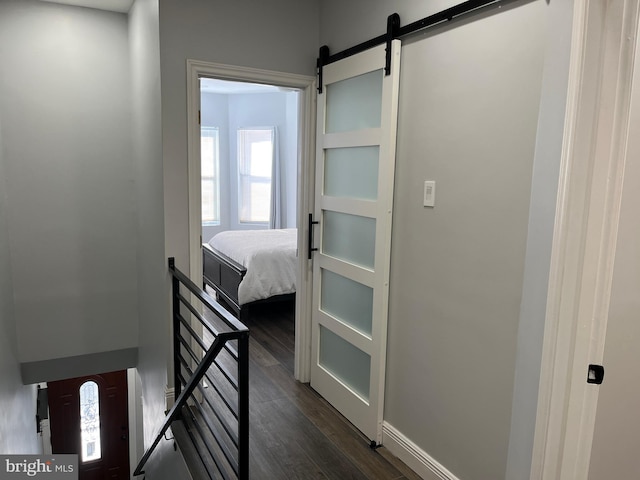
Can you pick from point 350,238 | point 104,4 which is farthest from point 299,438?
point 104,4

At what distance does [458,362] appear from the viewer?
2125 mm

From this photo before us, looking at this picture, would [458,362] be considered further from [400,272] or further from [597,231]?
[597,231]

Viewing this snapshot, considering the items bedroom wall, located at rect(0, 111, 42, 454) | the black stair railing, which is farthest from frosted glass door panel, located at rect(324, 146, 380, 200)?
bedroom wall, located at rect(0, 111, 42, 454)

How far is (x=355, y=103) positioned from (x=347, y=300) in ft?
3.91

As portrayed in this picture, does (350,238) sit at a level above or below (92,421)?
above

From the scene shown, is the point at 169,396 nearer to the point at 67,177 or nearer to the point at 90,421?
the point at 67,177

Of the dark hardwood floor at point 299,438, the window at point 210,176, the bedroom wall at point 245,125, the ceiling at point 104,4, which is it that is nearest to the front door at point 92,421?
the bedroom wall at point 245,125

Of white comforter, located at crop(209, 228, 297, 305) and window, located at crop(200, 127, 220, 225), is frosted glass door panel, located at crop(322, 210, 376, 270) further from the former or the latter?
window, located at crop(200, 127, 220, 225)

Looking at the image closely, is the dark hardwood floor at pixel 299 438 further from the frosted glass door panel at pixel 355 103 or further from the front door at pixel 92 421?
the front door at pixel 92 421

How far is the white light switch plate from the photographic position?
7.21ft

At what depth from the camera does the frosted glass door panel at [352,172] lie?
2.61 metres

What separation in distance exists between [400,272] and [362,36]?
1.35 m

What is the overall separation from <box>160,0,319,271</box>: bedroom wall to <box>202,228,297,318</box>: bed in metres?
1.59

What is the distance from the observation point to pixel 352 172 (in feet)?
9.16
